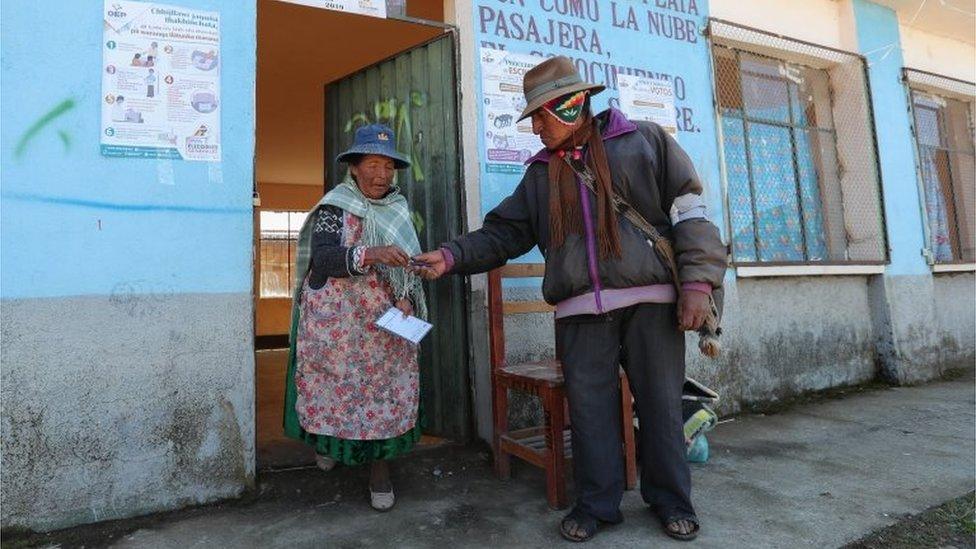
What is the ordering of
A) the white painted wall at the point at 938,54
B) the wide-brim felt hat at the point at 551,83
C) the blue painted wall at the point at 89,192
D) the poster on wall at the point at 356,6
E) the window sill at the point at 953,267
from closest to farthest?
the wide-brim felt hat at the point at 551,83 → the blue painted wall at the point at 89,192 → the poster on wall at the point at 356,6 → the window sill at the point at 953,267 → the white painted wall at the point at 938,54

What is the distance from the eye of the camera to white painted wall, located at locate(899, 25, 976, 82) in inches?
229

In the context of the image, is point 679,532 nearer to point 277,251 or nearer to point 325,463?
point 325,463

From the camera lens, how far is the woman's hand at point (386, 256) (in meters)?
2.39

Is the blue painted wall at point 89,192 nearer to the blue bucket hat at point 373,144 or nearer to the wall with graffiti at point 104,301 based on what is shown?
the wall with graffiti at point 104,301

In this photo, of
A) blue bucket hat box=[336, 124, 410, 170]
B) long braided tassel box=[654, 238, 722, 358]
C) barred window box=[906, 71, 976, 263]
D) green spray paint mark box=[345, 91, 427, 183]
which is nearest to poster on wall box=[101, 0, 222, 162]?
blue bucket hat box=[336, 124, 410, 170]

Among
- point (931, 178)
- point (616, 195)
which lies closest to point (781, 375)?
point (616, 195)

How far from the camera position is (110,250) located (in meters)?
2.54

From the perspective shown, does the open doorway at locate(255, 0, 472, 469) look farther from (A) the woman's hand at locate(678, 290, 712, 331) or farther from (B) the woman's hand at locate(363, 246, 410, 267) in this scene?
(A) the woman's hand at locate(678, 290, 712, 331)

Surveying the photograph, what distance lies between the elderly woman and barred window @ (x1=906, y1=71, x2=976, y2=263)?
19.5 feet

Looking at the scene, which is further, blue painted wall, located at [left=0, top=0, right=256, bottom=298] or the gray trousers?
blue painted wall, located at [left=0, top=0, right=256, bottom=298]

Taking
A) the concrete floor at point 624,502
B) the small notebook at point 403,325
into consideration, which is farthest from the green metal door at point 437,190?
the small notebook at point 403,325

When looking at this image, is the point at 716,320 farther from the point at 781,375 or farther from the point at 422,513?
the point at 781,375

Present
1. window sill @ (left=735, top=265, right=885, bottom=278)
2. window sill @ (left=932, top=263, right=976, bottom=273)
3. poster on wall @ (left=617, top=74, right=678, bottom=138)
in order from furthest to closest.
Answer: window sill @ (left=932, top=263, right=976, bottom=273) < window sill @ (left=735, top=265, right=885, bottom=278) < poster on wall @ (left=617, top=74, right=678, bottom=138)

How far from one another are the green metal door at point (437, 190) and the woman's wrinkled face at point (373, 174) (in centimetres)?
80
